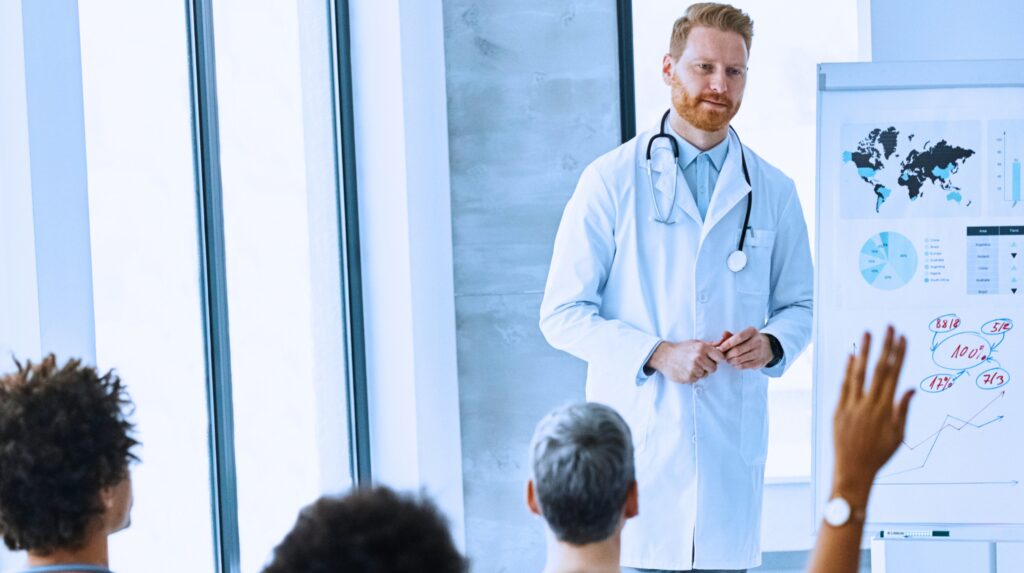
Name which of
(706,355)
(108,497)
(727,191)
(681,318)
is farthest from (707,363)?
(108,497)

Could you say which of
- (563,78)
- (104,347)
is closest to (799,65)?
(563,78)

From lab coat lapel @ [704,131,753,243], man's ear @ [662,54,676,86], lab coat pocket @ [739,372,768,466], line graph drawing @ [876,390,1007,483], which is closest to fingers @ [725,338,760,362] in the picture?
lab coat pocket @ [739,372,768,466]

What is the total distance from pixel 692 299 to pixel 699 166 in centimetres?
33

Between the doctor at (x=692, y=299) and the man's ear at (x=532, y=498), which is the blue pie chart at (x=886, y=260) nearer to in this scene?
the doctor at (x=692, y=299)

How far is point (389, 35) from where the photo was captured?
10.9ft

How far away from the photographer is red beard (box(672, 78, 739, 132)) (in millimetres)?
2584

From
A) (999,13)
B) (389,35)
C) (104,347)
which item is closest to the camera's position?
(104,347)

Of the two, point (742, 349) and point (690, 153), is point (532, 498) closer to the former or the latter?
point (742, 349)

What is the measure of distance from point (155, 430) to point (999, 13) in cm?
292

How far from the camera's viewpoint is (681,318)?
2555 mm

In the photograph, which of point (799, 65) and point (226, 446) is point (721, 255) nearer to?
point (226, 446)

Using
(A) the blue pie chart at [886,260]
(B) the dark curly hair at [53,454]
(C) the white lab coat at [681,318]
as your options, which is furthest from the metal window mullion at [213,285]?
(A) the blue pie chart at [886,260]

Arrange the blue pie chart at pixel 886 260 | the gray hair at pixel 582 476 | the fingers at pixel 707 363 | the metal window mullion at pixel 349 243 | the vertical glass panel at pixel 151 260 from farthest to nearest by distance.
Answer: the metal window mullion at pixel 349 243
the blue pie chart at pixel 886 260
the fingers at pixel 707 363
the vertical glass panel at pixel 151 260
the gray hair at pixel 582 476

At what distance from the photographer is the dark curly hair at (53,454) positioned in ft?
4.31
